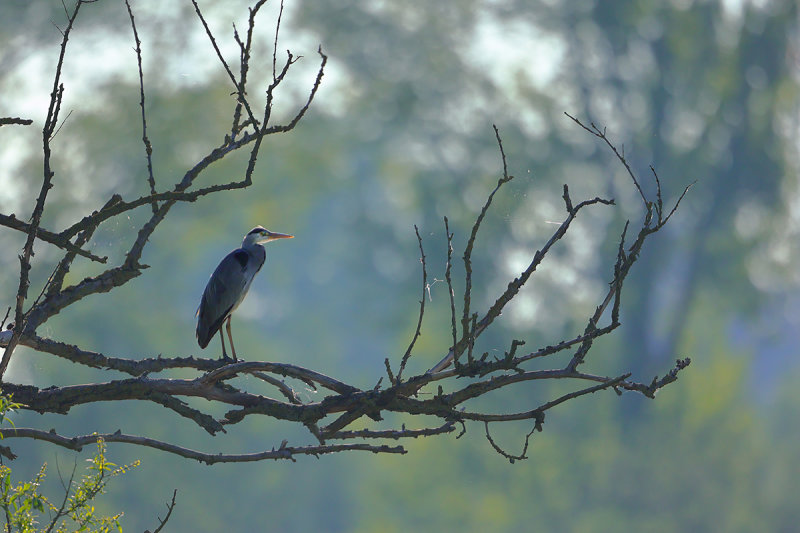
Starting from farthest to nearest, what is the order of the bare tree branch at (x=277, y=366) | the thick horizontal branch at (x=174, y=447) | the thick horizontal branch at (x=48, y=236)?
the thick horizontal branch at (x=174, y=447) < the thick horizontal branch at (x=48, y=236) < the bare tree branch at (x=277, y=366)

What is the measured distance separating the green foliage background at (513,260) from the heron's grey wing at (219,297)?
11033 millimetres

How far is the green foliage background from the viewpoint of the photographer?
20.4 meters

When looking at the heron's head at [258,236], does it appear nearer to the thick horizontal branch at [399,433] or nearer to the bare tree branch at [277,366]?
the bare tree branch at [277,366]

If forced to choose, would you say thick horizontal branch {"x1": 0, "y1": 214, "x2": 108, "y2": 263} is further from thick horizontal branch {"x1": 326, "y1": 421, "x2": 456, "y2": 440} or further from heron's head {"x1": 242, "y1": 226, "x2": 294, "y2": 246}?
heron's head {"x1": 242, "y1": 226, "x2": 294, "y2": 246}

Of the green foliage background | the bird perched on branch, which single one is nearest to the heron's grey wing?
the bird perched on branch

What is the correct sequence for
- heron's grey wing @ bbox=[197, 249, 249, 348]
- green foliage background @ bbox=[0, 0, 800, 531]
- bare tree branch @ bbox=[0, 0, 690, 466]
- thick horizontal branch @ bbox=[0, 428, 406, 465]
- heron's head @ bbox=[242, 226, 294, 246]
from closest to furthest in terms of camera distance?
bare tree branch @ bbox=[0, 0, 690, 466] < thick horizontal branch @ bbox=[0, 428, 406, 465] < heron's grey wing @ bbox=[197, 249, 249, 348] < heron's head @ bbox=[242, 226, 294, 246] < green foliage background @ bbox=[0, 0, 800, 531]

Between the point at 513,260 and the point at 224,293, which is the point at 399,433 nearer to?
the point at 224,293

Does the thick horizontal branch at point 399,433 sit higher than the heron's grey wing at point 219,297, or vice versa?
the heron's grey wing at point 219,297

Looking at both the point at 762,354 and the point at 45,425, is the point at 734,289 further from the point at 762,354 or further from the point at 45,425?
the point at 45,425

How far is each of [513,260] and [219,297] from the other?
527 inches

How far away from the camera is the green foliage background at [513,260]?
2039 centimetres

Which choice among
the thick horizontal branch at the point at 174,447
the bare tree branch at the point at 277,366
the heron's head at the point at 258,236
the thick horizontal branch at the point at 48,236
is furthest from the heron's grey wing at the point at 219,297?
the thick horizontal branch at the point at 48,236

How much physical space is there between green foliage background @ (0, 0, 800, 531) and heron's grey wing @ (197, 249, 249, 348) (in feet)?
36.2

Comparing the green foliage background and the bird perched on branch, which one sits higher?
the green foliage background
